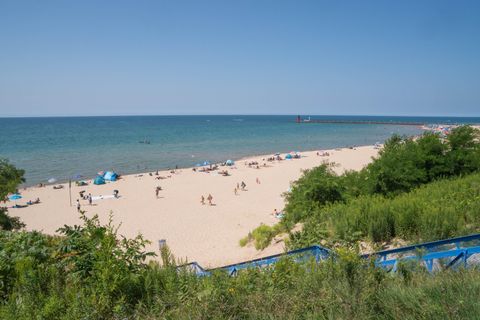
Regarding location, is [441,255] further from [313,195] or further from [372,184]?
[372,184]

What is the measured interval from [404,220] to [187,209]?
55.1 feet

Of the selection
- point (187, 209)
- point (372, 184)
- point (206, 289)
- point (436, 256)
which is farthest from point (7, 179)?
point (187, 209)

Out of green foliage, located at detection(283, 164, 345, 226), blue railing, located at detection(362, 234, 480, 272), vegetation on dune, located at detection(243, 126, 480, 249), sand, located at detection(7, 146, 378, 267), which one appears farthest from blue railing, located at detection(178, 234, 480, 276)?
green foliage, located at detection(283, 164, 345, 226)

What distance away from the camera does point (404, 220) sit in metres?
8.02

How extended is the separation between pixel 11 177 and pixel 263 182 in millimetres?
23406

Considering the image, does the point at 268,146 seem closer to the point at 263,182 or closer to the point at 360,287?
the point at 263,182

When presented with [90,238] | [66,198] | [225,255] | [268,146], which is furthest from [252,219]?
[268,146]

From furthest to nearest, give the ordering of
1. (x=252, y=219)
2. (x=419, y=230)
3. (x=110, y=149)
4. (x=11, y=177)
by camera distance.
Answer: (x=110, y=149) → (x=252, y=219) → (x=11, y=177) → (x=419, y=230)

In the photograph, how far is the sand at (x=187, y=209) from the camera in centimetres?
1477

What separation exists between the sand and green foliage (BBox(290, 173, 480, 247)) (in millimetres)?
2230

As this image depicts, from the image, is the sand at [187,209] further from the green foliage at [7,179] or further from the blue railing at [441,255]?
the blue railing at [441,255]

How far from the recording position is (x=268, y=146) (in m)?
63.5

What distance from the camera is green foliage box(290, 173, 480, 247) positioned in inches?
285

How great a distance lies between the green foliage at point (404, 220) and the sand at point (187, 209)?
2.23m
